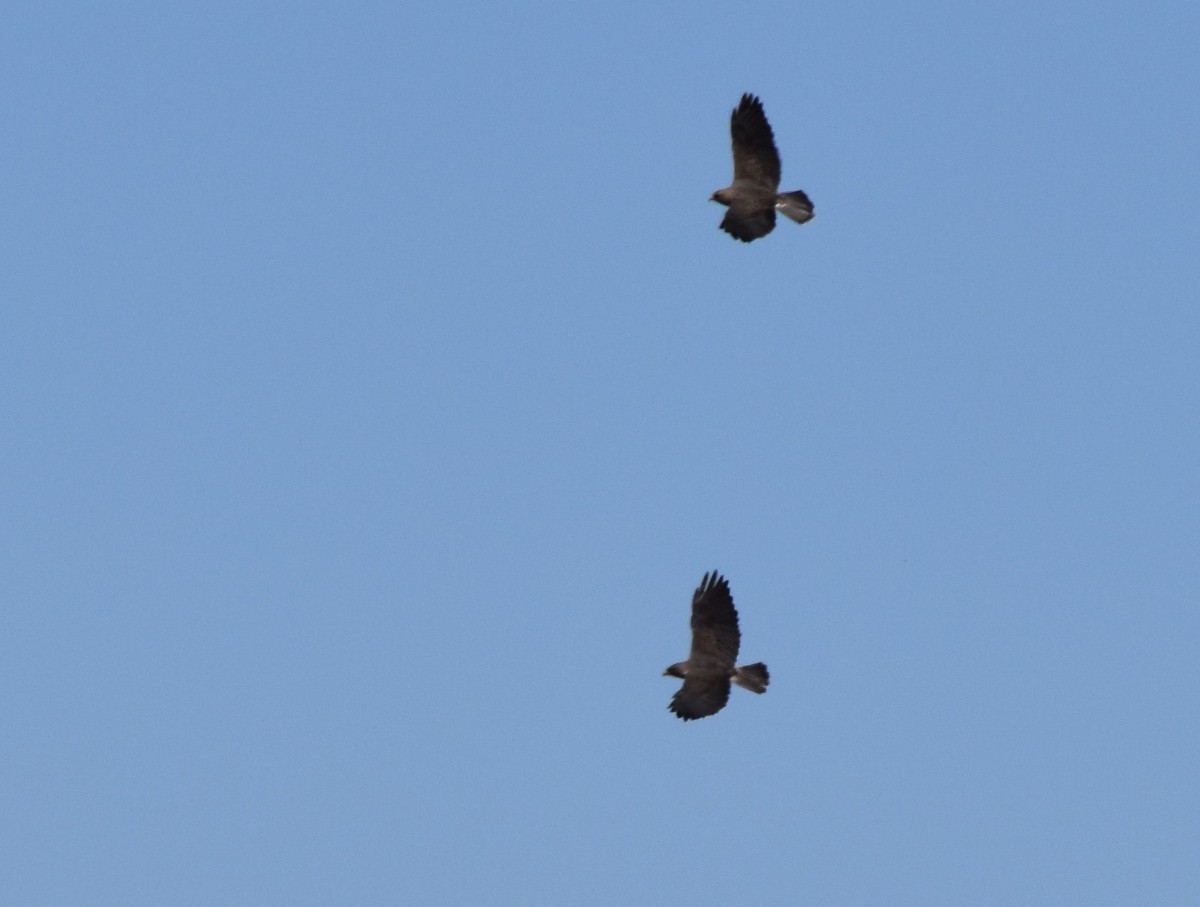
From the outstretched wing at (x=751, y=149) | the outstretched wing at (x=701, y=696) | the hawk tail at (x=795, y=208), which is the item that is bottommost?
the outstretched wing at (x=701, y=696)

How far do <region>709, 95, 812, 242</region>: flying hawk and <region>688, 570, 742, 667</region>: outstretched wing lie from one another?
613cm

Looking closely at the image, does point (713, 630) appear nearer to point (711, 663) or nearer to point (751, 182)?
point (711, 663)

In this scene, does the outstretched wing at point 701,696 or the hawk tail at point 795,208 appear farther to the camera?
the outstretched wing at point 701,696

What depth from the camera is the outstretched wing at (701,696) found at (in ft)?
184

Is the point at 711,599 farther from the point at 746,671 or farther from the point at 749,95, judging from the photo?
the point at 749,95

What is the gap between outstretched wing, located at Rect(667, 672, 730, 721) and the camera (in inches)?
2211

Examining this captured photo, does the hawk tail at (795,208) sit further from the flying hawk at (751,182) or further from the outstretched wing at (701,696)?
the outstretched wing at (701,696)

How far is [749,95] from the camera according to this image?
54.9 metres

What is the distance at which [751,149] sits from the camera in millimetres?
55000

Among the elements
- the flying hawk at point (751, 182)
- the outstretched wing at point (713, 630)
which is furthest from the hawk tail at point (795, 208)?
the outstretched wing at point (713, 630)

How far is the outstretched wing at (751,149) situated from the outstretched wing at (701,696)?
8.81 metres

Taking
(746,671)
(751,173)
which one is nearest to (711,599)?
(746,671)

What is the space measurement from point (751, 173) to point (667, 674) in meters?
9.15

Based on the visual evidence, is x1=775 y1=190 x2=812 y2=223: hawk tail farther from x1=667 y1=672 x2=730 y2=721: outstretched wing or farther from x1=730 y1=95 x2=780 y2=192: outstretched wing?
x1=667 y1=672 x2=730 y2=721: outstretched wing
